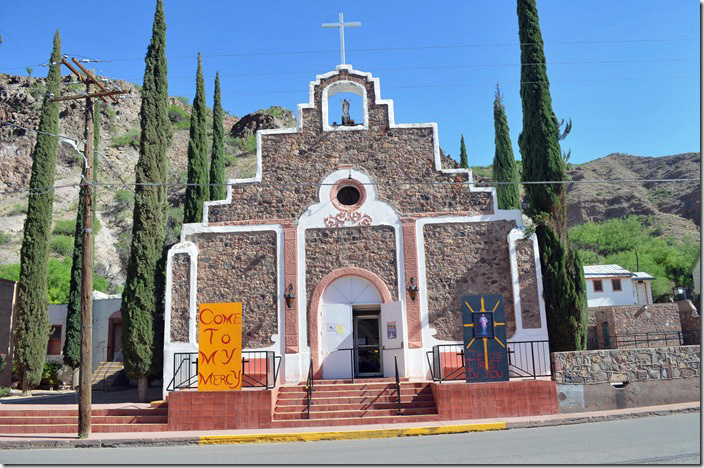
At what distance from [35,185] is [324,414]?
53.8 ft

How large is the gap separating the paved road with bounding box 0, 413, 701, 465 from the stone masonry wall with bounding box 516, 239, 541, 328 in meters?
3.68

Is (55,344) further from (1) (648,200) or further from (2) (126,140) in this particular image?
(1) (648,200)

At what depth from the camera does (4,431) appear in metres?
14.1

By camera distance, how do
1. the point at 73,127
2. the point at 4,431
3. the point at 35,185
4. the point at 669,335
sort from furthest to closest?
the point at 73,127
the point at 669,335
the point at 35,185
the point at 4,431

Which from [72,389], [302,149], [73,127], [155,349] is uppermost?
[73,127]

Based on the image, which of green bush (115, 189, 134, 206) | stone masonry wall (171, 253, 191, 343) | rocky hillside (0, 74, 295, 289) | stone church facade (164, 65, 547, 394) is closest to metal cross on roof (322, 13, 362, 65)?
stone church facade (164, 65, 547, 394)

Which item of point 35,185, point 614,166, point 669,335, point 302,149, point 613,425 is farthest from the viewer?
point 614,166

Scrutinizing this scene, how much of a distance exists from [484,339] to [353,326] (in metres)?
4.18

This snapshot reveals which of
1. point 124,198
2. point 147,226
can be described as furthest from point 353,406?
point 124,198

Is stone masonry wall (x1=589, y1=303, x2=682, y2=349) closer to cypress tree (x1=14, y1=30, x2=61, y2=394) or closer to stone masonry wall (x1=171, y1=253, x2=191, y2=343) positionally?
stone masonry wall (x1=171, y1=253, x2=191, y2=343)

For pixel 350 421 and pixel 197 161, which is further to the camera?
pixel 197 161

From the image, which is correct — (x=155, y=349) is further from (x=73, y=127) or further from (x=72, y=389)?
(x=73, y=127)

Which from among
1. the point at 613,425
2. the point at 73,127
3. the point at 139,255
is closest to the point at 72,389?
the point at 139,255

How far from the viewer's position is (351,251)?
17.1 meters
